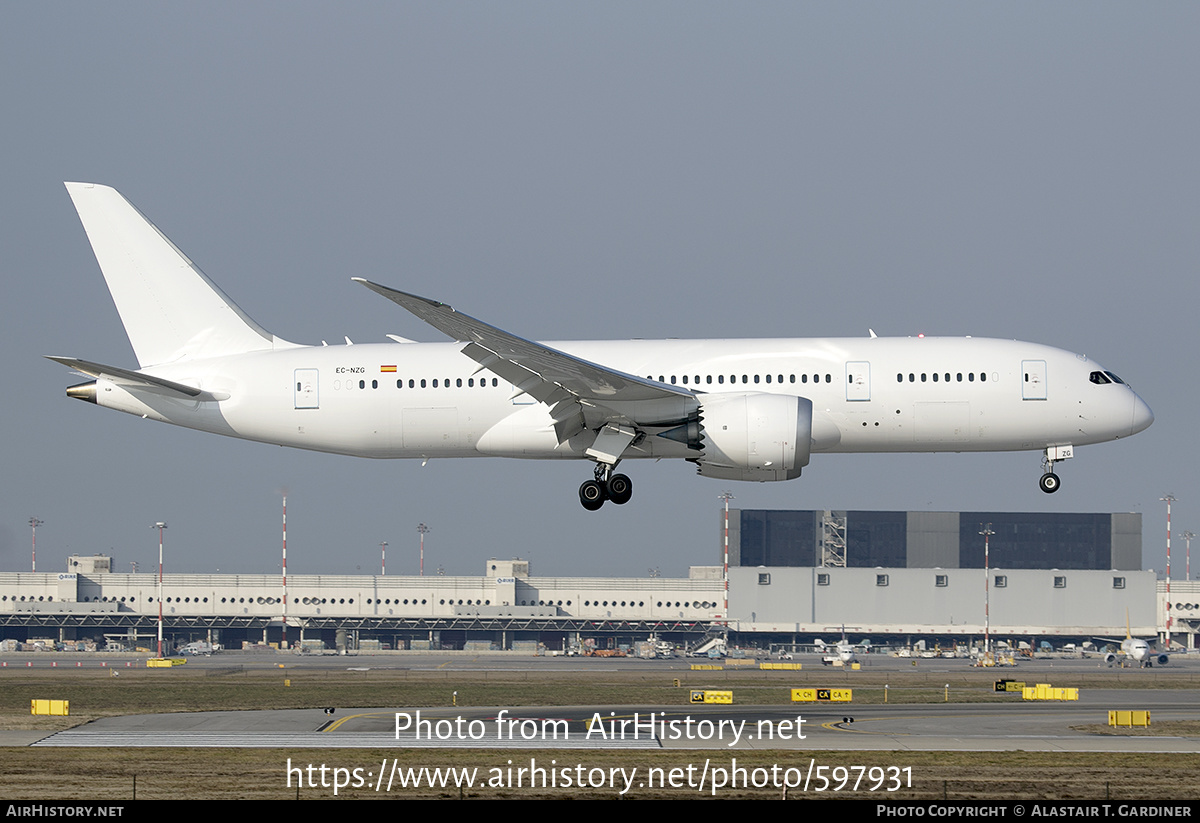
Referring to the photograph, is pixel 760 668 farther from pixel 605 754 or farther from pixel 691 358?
pixel 605 754

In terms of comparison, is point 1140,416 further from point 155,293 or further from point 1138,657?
point 1138,657

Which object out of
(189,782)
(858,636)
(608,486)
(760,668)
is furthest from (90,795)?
(858,636)

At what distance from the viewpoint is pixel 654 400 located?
39.8 m

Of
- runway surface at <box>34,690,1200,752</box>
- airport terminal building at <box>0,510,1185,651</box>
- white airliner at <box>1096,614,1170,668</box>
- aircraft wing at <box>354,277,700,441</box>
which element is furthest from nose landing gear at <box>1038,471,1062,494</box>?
airport terminal building at <box>0,510,1185,651</box>

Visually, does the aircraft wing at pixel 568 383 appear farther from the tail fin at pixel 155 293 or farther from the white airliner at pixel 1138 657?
the white airliner at pixel 1138 657

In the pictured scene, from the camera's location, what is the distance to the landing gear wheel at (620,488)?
4219 cm

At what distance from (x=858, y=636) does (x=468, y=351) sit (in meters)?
101

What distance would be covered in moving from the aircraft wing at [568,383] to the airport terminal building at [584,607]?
9021 centimetres

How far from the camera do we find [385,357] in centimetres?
4422

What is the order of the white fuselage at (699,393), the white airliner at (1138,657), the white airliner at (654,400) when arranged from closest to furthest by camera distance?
the white airliner at (654,400) → the white fuselage at (699,393) → the white airliner at (1138,657)

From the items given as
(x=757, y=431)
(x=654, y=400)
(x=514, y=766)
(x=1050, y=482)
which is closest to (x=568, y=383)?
(x=654, y=400)

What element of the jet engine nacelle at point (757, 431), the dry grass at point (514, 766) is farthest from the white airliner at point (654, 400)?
the dry grass at point (514, 766)

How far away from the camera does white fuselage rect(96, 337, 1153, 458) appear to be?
1642 inches

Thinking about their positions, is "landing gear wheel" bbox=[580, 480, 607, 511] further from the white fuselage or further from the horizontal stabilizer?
the horizontal stabilizer
